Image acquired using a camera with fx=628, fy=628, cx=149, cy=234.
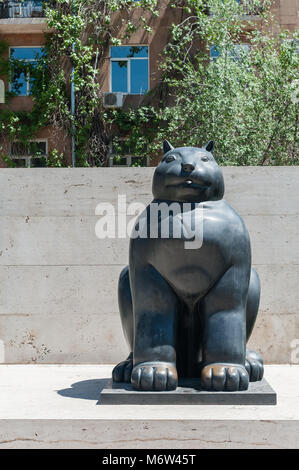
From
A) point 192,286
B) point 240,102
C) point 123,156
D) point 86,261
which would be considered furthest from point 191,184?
point 123,156

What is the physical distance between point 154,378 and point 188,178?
1034mm

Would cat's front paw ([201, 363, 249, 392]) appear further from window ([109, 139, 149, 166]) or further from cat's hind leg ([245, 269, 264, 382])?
window ([109, 139, 149, 166])

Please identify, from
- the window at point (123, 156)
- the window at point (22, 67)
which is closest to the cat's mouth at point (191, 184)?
the window at point (123, 156)

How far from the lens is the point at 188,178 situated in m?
3.27

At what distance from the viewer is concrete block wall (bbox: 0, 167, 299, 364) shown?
5.03 metres

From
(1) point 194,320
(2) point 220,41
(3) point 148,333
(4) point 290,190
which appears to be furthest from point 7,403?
(2) point 220,41

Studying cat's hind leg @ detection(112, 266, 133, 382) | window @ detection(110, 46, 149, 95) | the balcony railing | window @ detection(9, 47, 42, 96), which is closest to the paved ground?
cat's hind leg @ detection(112, 266, 133, 382)

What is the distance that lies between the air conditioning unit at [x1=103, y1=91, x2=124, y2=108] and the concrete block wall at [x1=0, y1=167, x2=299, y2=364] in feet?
31.5

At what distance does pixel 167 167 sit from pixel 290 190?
78.9 inches

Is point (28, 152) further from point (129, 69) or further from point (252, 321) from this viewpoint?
point (252, 321)

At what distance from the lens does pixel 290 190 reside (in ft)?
16.6

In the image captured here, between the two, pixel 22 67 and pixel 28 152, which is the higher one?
pixel 22 67

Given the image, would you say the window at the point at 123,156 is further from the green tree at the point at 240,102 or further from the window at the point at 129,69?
the green tree at the point at 240,102

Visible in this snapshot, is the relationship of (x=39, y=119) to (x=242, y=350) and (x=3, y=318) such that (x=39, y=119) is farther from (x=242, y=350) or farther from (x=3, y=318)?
(x=242, y=350)
